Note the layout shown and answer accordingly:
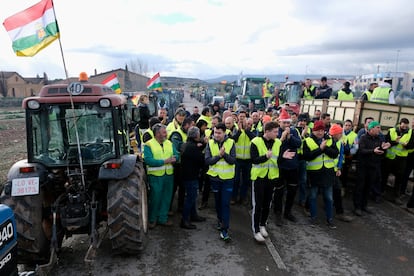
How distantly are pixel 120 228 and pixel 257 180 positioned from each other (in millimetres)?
2116

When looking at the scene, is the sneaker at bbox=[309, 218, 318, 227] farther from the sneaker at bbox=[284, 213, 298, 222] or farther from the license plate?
the license plate

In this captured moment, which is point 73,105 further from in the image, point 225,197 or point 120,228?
point 225,197

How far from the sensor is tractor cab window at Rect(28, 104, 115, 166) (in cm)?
408


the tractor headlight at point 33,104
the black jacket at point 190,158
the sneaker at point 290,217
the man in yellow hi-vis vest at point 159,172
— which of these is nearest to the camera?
the tractor headlight at point 33,104

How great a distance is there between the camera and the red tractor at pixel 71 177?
3812 mm

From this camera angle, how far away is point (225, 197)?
4926 millimetres

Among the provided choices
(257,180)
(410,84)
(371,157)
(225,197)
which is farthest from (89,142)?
(410,84)

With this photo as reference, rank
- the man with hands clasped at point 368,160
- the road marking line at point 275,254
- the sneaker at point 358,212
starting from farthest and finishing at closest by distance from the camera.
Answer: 1. the sneaker at point 358,212
2. the man with hands clasped at point 368,160
3. the road marking line at point 275,254

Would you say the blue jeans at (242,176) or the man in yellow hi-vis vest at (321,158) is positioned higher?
the man in yellow hi-vis vest at (321,158)

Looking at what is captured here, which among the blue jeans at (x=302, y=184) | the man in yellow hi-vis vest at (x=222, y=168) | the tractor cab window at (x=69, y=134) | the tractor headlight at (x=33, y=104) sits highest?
the tractor headlight at (x=33, y=104)

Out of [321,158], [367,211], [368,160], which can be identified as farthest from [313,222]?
[368,160]

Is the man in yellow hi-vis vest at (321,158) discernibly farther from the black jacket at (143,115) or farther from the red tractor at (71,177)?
the red tractor at (71,177)

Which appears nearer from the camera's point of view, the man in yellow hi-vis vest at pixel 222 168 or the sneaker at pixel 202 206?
the man in yellow hi-vis vest at pixel 222 168

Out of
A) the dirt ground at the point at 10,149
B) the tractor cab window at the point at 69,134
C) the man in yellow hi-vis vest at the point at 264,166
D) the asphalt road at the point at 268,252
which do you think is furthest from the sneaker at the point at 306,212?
the dirt ground at the point at 10,149
